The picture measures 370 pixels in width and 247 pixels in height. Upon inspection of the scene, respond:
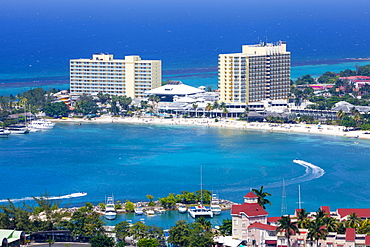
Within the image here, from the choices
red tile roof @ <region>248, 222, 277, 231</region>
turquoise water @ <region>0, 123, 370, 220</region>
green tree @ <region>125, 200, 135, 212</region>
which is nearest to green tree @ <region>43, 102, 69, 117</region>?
turquoise water @ <region>0, 123, 370, 220</region>

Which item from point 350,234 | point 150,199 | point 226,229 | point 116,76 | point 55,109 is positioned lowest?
point 226,229

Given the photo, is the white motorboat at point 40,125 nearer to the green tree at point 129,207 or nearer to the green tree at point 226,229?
the green tree at point 129,207

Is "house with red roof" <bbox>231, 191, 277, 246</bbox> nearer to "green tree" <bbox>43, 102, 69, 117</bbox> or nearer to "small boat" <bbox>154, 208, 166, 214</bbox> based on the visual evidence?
"small boat" <bbox>154, 208, 166, 214</bbox>

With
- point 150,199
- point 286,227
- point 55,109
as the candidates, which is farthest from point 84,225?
point 55,109

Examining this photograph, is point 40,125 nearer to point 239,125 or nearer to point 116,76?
point 116,76

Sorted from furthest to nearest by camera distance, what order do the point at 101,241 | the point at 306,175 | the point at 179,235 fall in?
the point at 306,175 → the point at 179,235 → the point at 101,241

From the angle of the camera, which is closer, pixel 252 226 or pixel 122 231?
pixel 252 226

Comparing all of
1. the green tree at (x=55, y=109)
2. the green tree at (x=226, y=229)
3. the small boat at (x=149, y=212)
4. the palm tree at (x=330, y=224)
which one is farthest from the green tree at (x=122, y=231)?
the green tree at (x=55, y=109)
